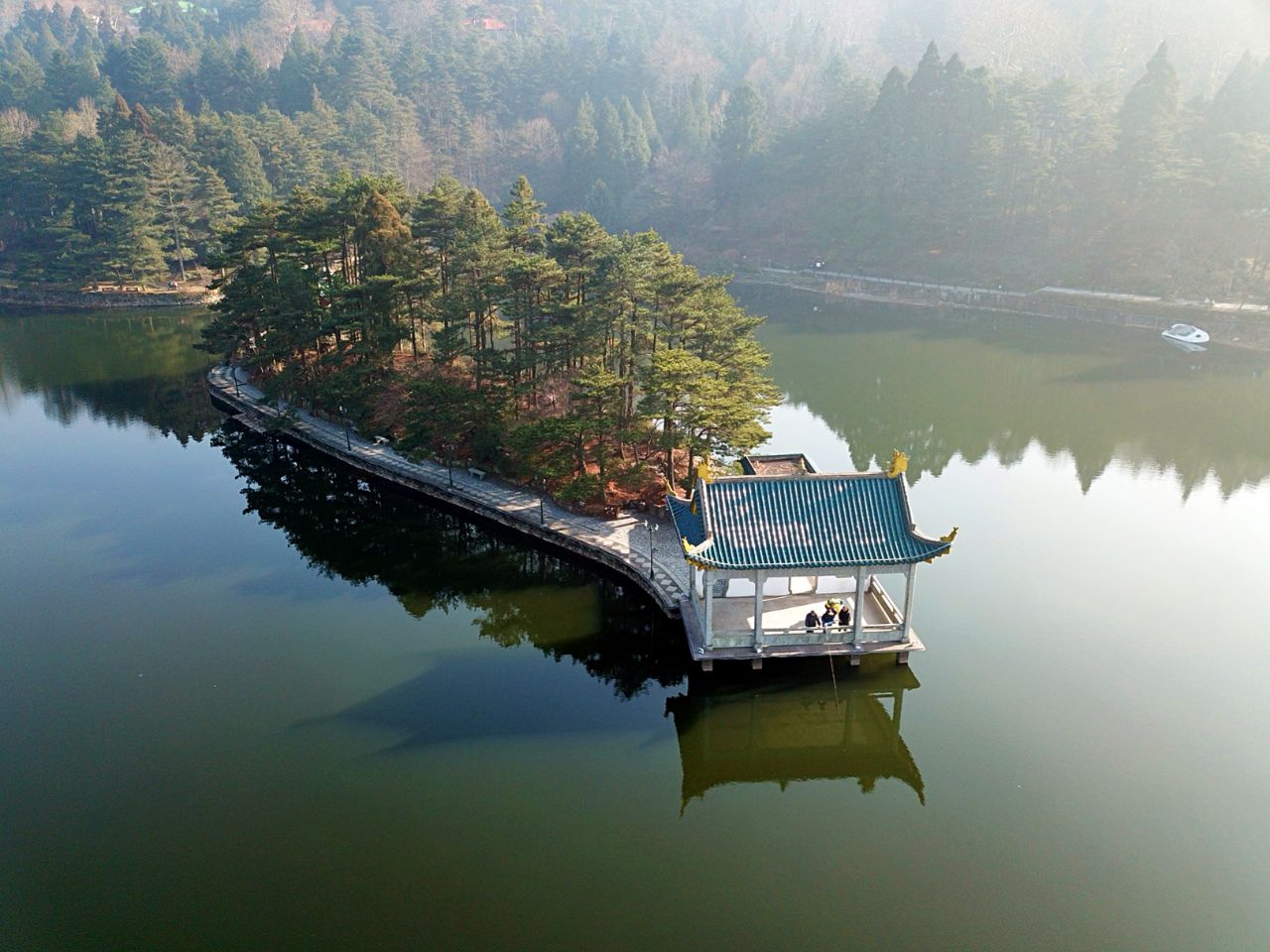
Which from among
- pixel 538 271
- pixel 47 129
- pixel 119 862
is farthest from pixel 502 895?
pixel 47 129

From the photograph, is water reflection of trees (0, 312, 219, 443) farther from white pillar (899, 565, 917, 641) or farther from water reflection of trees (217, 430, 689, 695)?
white pillar (899, 565, 917, 641)

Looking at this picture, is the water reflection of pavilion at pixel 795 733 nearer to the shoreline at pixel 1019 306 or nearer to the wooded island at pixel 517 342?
the wooded island at pixel 517 342

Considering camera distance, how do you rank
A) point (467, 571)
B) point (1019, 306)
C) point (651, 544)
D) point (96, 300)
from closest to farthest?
point (651, 544) < point (467, 571) < point (1019, 306) < point (96, 300)

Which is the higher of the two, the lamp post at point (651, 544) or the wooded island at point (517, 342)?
the wooded island at point (517, 342)

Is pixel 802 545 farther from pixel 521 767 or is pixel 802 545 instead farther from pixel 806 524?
pixel 521 767

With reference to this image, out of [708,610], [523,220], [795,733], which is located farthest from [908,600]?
[523,220]

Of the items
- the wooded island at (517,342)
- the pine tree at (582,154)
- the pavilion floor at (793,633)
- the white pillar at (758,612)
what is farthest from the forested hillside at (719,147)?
the white pillar at (758,612)

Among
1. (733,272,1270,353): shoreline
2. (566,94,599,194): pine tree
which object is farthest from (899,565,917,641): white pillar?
(566,94,599,194): pine tree
